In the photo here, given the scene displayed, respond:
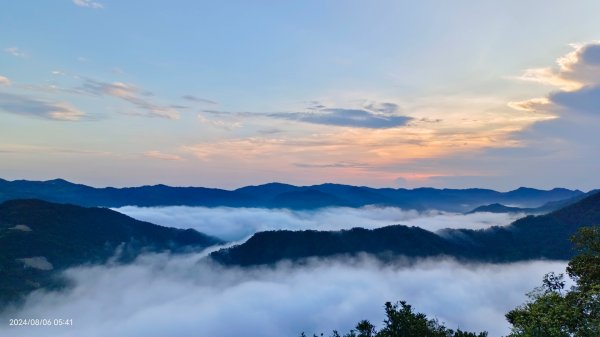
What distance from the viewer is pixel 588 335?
30.9 meters

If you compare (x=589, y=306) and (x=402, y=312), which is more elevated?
(x=589, y=306)

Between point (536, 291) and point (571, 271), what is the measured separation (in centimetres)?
484

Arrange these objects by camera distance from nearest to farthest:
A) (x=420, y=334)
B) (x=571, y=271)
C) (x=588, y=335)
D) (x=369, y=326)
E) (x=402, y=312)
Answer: (x=588, y=335) → (x=571, y=271) → (x=420, y=334) → (x=402, y=312) → (x=369, y=326)

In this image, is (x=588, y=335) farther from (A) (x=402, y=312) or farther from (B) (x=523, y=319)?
(A) (x=402, y=312)

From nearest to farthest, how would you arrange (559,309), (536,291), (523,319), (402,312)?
(559,309), (523,319), (536,291), (402,312)

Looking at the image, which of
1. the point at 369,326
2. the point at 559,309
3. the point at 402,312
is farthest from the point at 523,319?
the point at 369,326

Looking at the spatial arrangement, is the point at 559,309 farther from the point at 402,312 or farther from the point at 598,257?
the point at 402,312

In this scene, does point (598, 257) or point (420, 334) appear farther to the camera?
point (420, 334)

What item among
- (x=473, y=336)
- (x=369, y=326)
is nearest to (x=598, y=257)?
(x=473, y=336)

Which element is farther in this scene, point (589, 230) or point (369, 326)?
point (369, 326)

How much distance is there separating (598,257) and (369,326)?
3132cm

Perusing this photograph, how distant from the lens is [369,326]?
187 feet

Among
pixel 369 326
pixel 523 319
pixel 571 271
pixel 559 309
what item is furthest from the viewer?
pixel 369 326

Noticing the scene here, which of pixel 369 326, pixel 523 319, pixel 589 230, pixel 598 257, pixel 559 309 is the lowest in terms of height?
pixel 369 326
